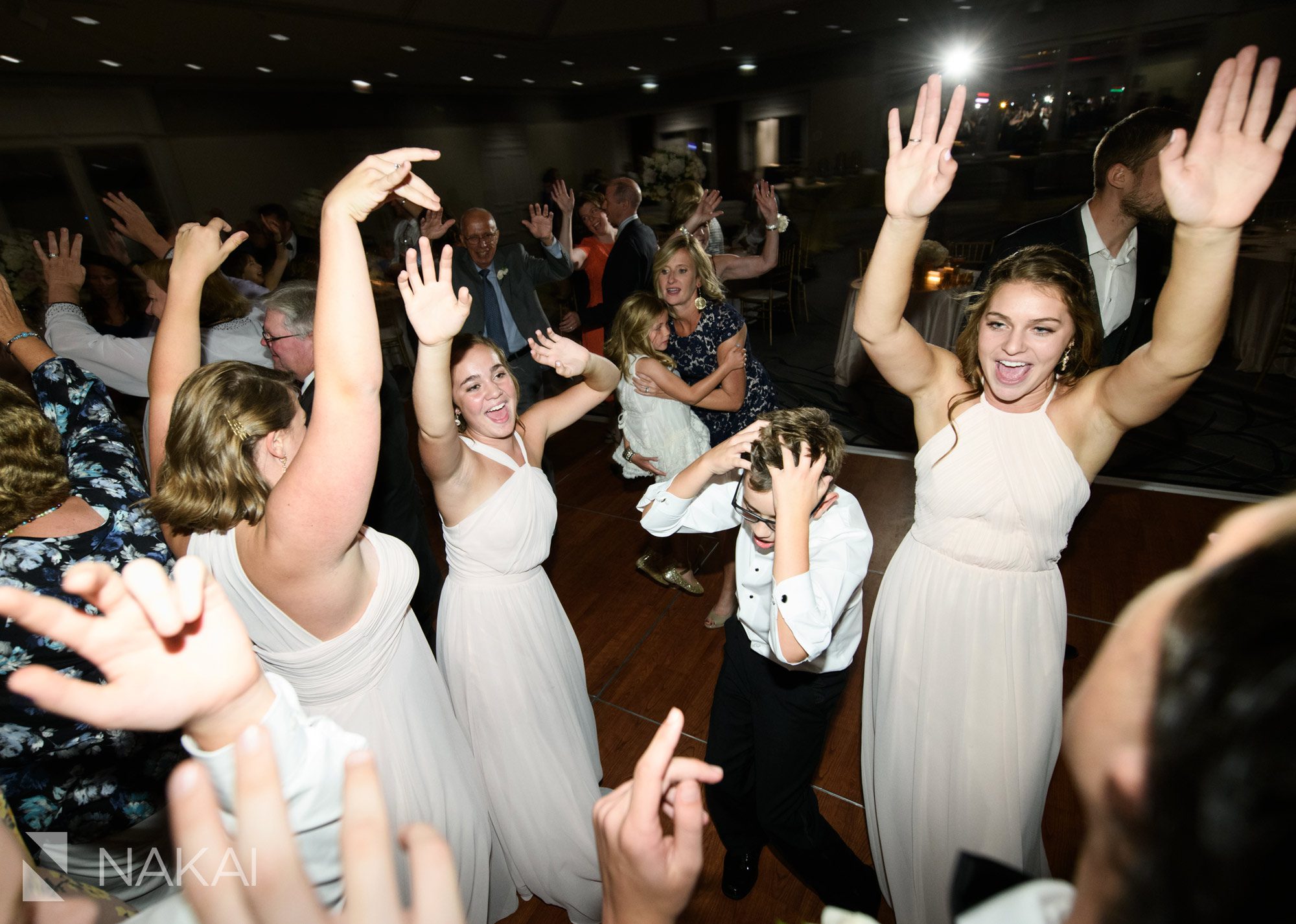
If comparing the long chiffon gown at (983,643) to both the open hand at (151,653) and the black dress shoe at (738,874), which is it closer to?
the black dress shoe at (738,874)

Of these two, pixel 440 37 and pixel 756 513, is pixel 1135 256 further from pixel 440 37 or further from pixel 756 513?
pixel 440 37

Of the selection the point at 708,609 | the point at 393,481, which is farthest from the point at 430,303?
the point at 708,609

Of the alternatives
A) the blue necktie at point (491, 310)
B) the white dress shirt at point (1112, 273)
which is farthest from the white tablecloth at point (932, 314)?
the blue necktie at point (491, 310)

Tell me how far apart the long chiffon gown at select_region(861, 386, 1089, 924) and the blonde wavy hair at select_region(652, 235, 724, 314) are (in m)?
1.68

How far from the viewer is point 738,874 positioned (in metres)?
1.87

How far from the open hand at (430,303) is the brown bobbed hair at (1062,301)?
134 centimetres

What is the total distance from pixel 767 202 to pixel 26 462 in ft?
13.2

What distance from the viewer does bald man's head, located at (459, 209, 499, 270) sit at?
12.4ft

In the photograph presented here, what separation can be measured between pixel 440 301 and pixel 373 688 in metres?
0.99

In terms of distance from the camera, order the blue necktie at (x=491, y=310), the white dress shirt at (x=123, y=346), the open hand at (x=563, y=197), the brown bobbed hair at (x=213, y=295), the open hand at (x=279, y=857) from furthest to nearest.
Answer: the open hand at (x=563, y=197) → the blue necktie at (x=491, y=310) → the brown bobbed hair at (x=213, y=295) → the white dress shirt at (x=123, y=346) → the open hand at (x=279, y=857)

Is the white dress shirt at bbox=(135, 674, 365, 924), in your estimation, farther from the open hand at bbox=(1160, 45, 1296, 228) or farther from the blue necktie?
the blue necktie

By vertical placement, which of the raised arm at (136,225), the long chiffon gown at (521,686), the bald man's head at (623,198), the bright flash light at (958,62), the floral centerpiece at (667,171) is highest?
the bright flash light at (958,62)

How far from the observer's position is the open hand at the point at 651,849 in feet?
1.96

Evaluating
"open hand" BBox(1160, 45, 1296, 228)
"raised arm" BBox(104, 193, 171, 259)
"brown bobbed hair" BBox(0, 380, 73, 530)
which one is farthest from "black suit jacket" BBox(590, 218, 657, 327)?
"brown bobbed hair" BBox(0, 380, 73, 530)
